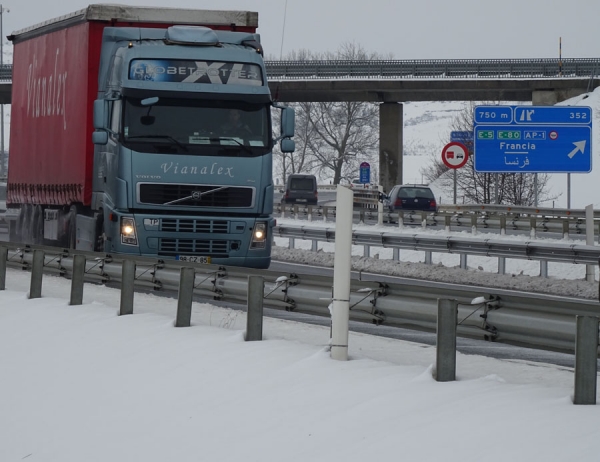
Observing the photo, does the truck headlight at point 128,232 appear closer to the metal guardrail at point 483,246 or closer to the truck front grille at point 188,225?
the truck front grille at point 188,225

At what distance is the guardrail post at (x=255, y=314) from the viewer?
10.1 meters

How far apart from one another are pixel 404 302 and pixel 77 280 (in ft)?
17.9

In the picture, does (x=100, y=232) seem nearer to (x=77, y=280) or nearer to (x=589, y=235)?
(x=77, y=280)

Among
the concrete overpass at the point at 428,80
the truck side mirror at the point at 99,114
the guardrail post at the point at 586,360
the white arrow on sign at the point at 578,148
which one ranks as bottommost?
the guardrail post at the point at 586,360

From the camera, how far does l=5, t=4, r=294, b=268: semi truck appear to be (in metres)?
16.4

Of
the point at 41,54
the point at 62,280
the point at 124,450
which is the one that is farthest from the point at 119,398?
the point at 41,54

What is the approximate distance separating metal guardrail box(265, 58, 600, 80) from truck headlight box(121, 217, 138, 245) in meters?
50.1

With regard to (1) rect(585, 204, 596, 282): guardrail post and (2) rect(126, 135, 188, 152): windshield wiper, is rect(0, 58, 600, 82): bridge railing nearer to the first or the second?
(1) rect(585, 204, 596, 282): guardrail post

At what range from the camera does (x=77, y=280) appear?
13.9 meters

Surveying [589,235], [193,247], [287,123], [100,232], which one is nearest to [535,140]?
[589,235]

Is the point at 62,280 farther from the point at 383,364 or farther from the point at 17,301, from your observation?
the point at 383,364

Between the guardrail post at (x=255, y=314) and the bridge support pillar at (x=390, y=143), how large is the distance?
6031 centimetres

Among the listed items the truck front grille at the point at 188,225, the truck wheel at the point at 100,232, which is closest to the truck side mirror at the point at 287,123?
the truck front grille at the point at 188,225

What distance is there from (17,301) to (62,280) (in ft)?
14.6
